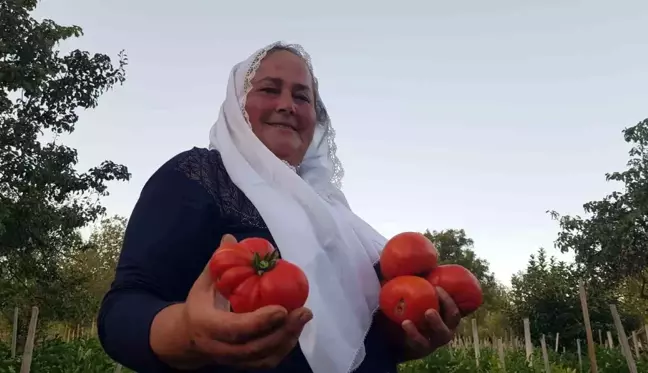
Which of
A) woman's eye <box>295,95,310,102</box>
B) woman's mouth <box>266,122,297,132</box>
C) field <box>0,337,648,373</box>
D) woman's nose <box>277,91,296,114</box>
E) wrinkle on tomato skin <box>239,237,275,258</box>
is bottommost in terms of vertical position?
field <box>0,337,648,373</box>

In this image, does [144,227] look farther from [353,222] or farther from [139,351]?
[353,222]

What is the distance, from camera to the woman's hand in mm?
1093

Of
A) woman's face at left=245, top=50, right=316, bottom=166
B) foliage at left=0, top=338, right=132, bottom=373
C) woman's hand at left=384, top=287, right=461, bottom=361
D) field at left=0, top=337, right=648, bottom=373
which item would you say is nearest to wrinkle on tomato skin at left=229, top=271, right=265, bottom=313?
woman's hand at left=384, top=287, right=461, bottom=361

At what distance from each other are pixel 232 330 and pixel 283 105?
2.70ft

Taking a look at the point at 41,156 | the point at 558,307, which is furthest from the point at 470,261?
the point at 41,156

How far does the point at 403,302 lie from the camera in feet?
3.77

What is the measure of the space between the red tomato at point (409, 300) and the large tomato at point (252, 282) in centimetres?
32

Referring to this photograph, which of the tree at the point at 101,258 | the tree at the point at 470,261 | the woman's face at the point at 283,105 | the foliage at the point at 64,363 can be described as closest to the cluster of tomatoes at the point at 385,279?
the woman's face at the point at 283,105

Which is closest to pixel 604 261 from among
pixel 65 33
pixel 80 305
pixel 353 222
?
pixel 80 305

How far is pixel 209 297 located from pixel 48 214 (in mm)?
9094

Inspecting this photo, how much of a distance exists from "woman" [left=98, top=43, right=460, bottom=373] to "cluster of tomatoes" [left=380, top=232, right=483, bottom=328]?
4 centimetres

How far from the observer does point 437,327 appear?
3.64 feet

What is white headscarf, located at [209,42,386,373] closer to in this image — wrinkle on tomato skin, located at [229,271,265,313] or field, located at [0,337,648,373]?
wrinkle on tomato skin, located at [229,271,265,313]

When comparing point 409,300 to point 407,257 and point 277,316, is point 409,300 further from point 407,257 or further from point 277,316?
point 277,316
